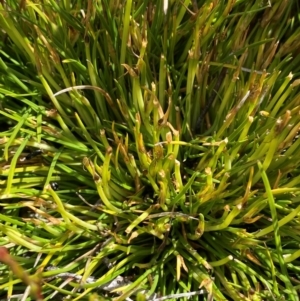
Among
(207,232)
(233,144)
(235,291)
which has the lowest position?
(235,291)

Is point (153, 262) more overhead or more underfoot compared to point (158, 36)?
more underfoot

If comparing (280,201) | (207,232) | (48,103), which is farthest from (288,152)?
(48,103)

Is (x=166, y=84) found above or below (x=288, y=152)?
above

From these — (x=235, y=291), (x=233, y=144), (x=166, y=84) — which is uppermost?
(x=166, y=84)

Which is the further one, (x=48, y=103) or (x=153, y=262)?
(x=48, y=103)

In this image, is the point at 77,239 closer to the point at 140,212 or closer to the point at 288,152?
the point at 140,212

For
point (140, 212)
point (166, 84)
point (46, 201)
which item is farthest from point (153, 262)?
point (166, 84)
